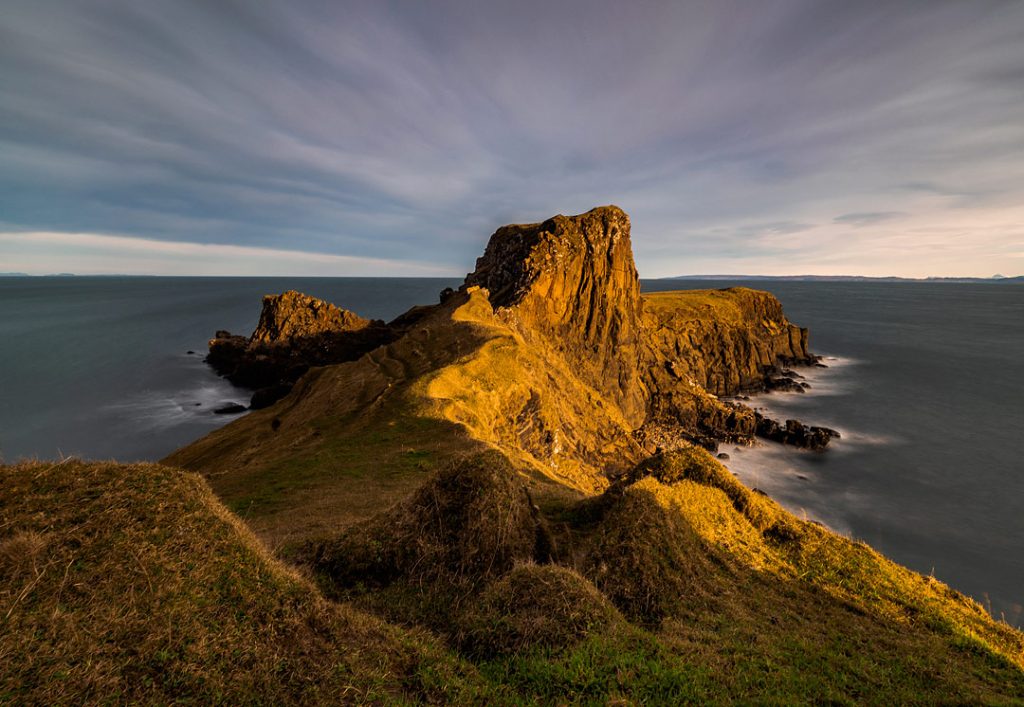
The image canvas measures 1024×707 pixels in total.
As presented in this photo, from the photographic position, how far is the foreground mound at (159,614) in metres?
6.22

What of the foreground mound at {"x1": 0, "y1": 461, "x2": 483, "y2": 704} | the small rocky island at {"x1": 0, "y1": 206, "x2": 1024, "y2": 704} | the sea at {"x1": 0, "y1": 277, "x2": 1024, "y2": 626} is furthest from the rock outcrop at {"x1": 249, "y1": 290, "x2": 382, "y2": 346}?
the foreground mound at {"x1": 0, "y1": 461, "x2": 483, "y2": 704}

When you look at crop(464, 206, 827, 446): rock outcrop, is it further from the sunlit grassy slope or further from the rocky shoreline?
the sunlit grassy slope

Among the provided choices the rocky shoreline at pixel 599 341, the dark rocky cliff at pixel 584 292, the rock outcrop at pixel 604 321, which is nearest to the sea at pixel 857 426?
the rocky shoreline at pixel 599 341

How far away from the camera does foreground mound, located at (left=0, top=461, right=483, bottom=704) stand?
6223 mm

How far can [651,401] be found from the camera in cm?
8106

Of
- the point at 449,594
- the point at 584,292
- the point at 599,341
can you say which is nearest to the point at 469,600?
the point at 449,594

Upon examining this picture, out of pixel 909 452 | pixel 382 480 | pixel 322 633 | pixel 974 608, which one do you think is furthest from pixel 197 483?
pixel 909 452

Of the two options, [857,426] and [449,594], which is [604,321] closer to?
[857,426]

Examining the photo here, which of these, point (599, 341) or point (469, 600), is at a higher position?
point (469, 600)

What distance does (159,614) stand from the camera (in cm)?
730

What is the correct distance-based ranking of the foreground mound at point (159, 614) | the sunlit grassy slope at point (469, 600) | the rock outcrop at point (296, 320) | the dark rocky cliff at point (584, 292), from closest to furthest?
the foreground mound at point (159, 614), the sunlit grassy slope at point (469, 600), the dark rocky cliff at point (584, 292), the rock outcrop at point (296, 320)

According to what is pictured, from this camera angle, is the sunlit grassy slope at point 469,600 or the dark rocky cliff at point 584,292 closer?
the sunlit grassy slope at point 469,600

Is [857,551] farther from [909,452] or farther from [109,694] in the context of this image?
[909,452]

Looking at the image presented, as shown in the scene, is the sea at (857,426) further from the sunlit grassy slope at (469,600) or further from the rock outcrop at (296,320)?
the sunlit grassy slope at (469,600)
